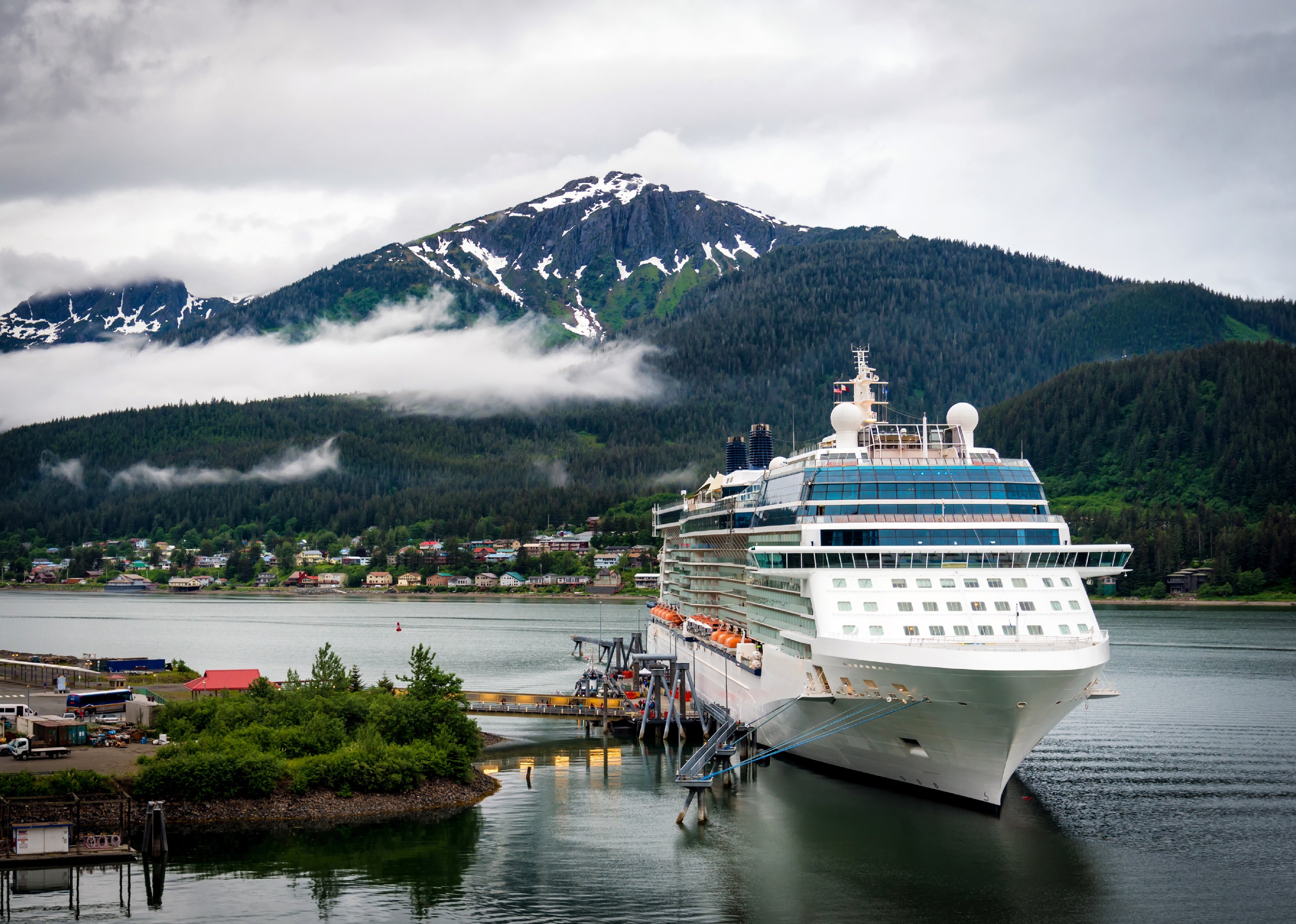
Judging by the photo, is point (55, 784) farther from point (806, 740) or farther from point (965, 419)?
point (965, 419)

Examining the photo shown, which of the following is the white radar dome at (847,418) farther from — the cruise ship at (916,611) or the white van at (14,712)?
the white van at (14,712)

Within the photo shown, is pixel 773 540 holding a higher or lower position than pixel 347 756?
higher

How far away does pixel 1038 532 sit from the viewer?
155 ft

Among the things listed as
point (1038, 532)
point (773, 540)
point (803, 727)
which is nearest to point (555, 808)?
point (803, 727)

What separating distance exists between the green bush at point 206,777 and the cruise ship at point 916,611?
21.8m

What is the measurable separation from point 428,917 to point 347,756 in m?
14.7

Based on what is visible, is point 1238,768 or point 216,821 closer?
point 216,821

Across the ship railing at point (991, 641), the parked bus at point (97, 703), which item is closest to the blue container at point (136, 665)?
the parked bus at point (97, 703)

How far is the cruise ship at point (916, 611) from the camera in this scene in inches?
1635

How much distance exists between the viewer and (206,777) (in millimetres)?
46812

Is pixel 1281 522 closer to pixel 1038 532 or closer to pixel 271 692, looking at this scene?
pixel 1038 532

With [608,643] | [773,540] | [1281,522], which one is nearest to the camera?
[773,540]

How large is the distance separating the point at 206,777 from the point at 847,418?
31730 mm

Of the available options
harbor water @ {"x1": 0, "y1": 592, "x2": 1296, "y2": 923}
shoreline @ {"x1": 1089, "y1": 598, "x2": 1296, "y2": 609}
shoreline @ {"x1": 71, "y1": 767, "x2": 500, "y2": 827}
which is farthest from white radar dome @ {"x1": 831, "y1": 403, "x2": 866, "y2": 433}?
shoreline @ {"x1": 1089, "y1": 598, "x2": 1296, "y2": 609}
